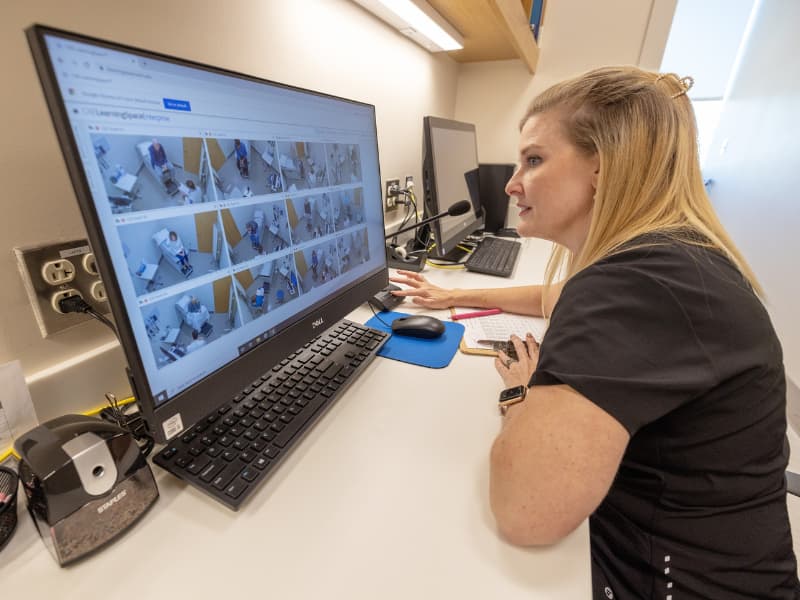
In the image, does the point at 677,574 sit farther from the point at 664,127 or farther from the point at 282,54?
the point at 282,54

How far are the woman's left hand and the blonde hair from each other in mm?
236

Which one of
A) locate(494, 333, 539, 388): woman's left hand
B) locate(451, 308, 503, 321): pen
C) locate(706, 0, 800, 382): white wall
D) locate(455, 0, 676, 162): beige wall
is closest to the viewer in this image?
locate(494, 333, 539, 388): woman's left hand

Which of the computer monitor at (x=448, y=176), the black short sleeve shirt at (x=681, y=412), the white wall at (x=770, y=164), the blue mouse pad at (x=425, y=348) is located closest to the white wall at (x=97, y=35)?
the computer monitor at (x=448, y=176)

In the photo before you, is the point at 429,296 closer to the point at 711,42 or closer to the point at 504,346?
the point at 504,346

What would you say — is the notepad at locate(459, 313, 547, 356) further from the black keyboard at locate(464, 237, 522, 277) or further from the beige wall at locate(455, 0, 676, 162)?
the beige wall at locate(455, 0, 676, 162)

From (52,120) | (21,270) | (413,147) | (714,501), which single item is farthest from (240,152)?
(413,147)

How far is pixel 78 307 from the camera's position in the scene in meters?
0.52

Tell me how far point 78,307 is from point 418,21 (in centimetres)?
129

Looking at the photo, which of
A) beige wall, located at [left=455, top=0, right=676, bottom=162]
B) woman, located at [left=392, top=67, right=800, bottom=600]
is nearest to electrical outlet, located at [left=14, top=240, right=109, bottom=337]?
woman, located at [left=392, top=67, right=800, bottom=600]

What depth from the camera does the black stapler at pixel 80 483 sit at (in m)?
0.35

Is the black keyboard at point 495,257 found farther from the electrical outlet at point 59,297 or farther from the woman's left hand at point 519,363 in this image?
the electrical outlet at point 59,297

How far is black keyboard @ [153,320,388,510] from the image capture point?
1.45 ft

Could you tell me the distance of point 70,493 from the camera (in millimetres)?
357

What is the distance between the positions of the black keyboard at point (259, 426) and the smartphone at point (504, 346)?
259mm
